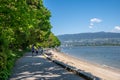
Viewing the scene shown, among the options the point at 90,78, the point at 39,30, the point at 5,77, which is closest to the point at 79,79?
the point at 90,78

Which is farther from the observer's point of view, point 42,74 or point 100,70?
point 100,70

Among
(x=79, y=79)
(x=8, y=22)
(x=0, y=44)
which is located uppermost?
(x=8, y=22)

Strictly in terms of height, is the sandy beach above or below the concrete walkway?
below

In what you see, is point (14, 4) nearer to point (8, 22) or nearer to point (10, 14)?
point (10, 14)

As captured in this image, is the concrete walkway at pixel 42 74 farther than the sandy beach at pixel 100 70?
No

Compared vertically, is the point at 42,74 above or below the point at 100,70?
above

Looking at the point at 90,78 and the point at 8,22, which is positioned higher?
the point at 8,22

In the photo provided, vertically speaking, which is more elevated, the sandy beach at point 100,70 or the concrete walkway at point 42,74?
the concrete walkway at point 42,74

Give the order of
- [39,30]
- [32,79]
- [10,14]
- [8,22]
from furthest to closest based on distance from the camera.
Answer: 1. [39,30]
2. [8,22]
3. [10,14]
4. [32,79]

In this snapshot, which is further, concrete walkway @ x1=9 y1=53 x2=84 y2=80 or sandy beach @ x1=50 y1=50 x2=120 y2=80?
sandy beach @ x1=50 y1=50 x2=120 y2=80

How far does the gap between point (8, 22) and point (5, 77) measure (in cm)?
603

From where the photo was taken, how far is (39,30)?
226 ft

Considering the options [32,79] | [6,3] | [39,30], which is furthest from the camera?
[39,30]

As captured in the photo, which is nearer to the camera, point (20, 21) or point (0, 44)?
point (0, 44)
